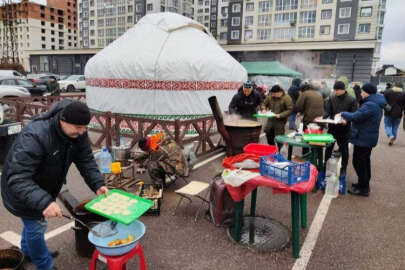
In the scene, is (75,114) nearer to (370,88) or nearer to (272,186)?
(272,186)

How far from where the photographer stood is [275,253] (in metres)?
3.64

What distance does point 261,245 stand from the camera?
3.81 meters

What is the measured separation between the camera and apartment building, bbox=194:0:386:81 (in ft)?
108

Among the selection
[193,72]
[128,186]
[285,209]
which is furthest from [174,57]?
[285,209]

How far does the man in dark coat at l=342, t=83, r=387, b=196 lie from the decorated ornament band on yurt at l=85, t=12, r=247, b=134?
6.63m

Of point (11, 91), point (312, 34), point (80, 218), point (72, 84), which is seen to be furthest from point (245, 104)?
point (312, 34)

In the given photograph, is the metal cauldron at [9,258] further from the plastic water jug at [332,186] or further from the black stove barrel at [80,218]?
the plastic water jug at [332,186]

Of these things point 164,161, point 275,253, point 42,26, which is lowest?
point 275,253

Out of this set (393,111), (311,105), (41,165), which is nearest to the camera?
→ (41,165)

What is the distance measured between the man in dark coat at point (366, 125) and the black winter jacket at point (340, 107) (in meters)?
0.70

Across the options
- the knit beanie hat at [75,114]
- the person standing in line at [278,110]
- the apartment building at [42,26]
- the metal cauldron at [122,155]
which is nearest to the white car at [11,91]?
the metal cauldron at [122,155]

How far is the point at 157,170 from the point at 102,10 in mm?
66771

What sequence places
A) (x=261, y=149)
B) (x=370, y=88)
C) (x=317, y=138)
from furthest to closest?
(x=317, y=138), (x=370, y=88), (x=261, y=149)

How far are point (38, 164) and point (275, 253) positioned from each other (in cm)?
273
